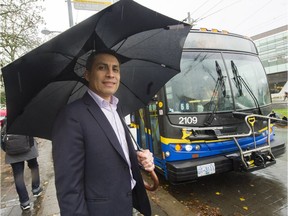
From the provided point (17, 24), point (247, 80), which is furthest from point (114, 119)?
point (17, 24)

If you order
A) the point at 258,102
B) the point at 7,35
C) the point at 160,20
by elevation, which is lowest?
the point at 258,102

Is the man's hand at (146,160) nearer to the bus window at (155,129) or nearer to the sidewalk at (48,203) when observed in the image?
the sidewalk at (48,203)

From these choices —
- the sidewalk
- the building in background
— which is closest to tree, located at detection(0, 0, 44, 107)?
the sidewalk

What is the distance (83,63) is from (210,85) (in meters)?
2.75

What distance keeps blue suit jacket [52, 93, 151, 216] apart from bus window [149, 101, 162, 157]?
269 centimetres

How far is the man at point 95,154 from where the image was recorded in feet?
4.25

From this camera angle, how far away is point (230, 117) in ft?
13.0

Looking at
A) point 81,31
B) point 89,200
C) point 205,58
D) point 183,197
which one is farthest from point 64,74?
point 183,197

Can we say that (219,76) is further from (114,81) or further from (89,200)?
(89,200)

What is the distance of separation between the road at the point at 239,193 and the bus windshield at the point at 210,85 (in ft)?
5.07

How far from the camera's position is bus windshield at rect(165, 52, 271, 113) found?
3.88m

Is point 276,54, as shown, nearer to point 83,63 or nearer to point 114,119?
point 83,63

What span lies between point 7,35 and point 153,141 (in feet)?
31.6

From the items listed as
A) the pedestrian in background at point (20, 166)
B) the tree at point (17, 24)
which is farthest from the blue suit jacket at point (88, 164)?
the tree at point (17, 24)
